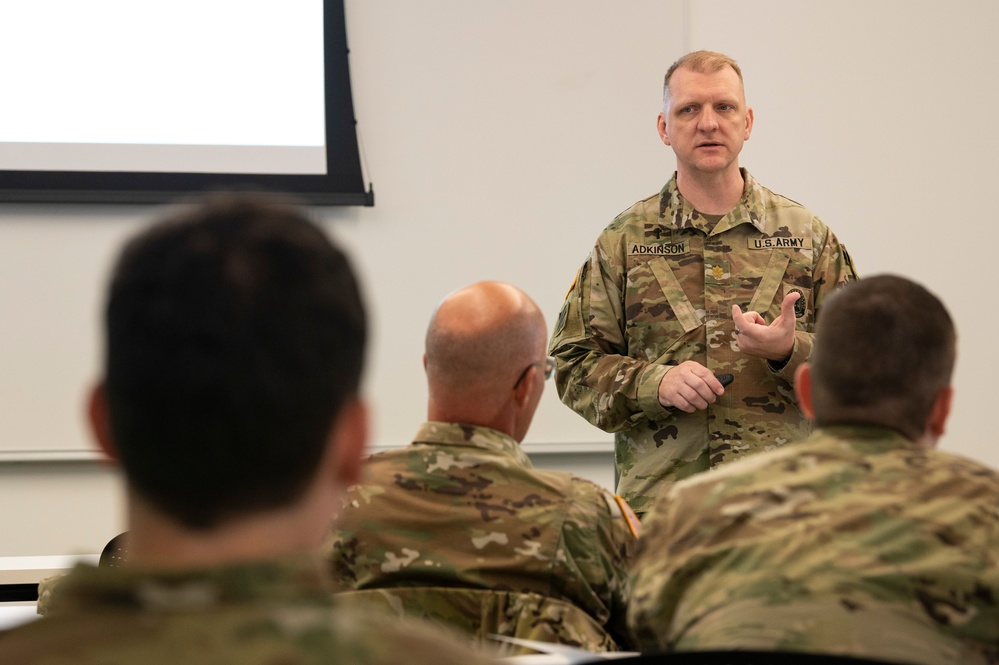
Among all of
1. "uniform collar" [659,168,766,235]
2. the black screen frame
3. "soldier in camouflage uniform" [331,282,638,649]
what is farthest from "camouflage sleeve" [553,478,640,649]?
the black screen frame

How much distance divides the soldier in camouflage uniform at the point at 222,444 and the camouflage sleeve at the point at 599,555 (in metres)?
0.92

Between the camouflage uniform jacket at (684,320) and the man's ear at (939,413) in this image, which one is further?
the camouflage uniform jacket at (684,320)

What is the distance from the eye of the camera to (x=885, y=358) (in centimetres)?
139

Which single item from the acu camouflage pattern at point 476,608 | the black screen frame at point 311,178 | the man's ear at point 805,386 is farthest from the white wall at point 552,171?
the man's ear at point 805,386

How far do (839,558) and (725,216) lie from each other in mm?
1638

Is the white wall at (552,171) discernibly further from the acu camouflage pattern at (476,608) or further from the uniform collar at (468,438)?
the acu camouflage pattern at (476,608)

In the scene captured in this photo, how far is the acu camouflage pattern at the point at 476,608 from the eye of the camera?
1.58m

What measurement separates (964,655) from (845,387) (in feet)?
1.17

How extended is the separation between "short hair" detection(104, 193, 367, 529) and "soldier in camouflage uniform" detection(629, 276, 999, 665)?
68 centimetres

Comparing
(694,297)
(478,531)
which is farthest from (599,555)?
(694,297)

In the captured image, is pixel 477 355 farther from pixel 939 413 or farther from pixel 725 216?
pixel 725 216

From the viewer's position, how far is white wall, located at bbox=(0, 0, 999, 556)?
391cm

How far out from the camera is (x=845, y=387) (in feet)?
4.54

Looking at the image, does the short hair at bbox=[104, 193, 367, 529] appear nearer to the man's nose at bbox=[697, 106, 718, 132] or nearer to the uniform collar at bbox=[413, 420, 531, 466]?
the uniform collar at bbox=[413, 420, 531, 466]
